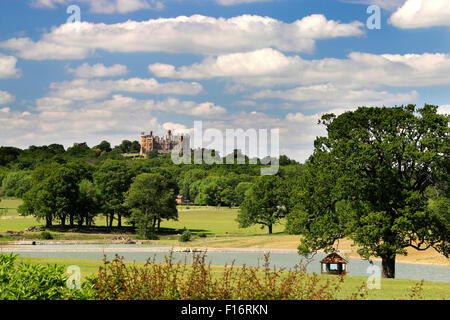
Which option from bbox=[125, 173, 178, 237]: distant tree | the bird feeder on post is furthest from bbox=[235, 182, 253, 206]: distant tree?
the bird feeder on post

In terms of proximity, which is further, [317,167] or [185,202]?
[185,202]

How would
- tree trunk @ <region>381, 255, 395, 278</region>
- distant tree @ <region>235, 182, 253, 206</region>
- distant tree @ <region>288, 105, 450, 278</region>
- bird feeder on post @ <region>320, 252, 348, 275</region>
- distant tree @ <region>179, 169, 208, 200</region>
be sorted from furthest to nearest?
distant tree @ <region>179, 169, 208, 200</region> → distant tree @ <region>235, 182, 253, 206</region> → tree trunk @ <region>381, 255, 395, 278</region> → bird feeder on post @ <region>320, 252, 348, 275</region> → distant tree @ <region>288, 105, 450, 278</region>

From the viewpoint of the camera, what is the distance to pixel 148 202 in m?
91.3

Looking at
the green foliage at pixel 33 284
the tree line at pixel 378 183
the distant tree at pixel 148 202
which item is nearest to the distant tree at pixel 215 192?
the distant tree at pixel 148 202

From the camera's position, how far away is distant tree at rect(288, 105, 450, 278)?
3372cm

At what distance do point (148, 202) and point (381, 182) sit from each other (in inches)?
2438

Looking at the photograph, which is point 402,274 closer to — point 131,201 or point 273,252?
point 273,252

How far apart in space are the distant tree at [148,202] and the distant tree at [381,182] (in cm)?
5538

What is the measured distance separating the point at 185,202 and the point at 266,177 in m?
94.4

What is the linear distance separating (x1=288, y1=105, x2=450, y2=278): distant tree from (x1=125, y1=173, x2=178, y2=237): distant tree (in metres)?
55.4

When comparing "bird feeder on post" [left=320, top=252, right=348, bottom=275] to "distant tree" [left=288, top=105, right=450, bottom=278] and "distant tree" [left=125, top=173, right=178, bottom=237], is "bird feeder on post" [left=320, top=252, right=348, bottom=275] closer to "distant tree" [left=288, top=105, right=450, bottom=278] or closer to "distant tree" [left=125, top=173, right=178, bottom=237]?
"distant tree" [left=288, top=105, right=450, bottom=278]
